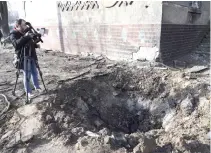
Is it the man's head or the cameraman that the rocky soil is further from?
the man's head

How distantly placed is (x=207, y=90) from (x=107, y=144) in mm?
2753

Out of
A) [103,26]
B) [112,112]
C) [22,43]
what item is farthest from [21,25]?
[103,26]

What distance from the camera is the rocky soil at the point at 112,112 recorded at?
3.83 metres

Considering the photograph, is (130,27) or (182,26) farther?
(182,26)

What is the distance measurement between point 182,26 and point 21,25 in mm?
5255

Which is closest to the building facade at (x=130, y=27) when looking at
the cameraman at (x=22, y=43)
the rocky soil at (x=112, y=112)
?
the rocky soil at (x=112, y=112)

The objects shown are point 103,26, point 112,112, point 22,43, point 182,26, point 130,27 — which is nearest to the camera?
point 22,43

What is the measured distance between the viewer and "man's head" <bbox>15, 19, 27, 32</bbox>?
4.72 m

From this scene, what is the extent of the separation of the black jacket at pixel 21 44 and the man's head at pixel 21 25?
0.09 m

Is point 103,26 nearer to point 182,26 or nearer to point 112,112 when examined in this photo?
point 182,26

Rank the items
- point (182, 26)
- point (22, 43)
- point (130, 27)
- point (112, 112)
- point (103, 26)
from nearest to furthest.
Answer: point (22, 43) < point (112, 112) < point (130, 27) < point (182, 26) < point (103, 26)

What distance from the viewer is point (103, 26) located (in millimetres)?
8500

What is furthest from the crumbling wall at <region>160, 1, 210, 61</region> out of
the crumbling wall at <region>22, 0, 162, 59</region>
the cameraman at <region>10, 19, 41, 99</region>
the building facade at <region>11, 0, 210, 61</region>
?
the cameraman at <region>10, 19, 41, 99</region>

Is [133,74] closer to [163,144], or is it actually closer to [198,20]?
[163,144]
